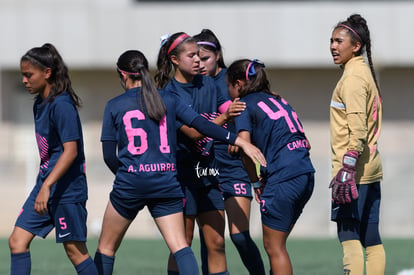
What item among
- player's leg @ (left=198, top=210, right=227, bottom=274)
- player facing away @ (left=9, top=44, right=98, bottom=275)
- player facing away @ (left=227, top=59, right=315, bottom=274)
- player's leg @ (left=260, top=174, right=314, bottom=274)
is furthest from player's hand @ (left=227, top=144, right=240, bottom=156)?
player facing away @ (left=9, top=44, right=98, bottom=275)

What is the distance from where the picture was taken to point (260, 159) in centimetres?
589

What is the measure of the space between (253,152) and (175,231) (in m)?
0.77

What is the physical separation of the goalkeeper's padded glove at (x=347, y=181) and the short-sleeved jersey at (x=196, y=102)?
1.11m

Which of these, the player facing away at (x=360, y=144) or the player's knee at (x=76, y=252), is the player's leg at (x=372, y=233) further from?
the player's knee at (x=76, y=252)

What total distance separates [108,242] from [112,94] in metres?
15.1

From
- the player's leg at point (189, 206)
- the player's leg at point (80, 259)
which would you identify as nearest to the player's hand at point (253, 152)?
the player's leg at point (189, 206)

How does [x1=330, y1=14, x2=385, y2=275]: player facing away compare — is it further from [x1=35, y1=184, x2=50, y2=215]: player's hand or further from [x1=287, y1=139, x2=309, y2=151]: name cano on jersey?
[x1=35, y1=184, x2=50, y2=215]: player's hand

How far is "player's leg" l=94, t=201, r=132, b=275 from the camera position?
6172mm

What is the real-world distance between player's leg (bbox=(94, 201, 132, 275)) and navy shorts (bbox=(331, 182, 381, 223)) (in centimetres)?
156

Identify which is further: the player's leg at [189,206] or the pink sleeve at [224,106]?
the pink sleeve at [224,106]

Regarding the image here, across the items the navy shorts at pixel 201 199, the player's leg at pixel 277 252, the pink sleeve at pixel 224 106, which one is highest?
the pink sleeve at pixel 224 106

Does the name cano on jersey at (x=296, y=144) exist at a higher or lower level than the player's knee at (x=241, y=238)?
higher

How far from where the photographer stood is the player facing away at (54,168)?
6.02 m

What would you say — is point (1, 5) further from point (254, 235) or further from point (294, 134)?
point (294, 134)
